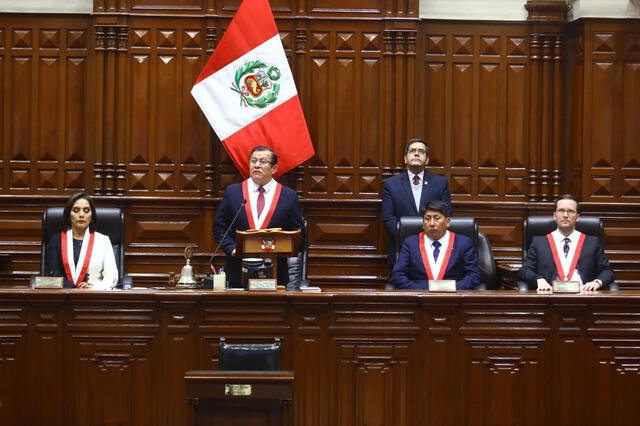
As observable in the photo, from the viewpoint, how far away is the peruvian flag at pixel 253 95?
26.6 feet

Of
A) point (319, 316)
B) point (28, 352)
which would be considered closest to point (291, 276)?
point (319, 316)

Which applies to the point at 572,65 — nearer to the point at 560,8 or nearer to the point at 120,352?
the point at 560,8

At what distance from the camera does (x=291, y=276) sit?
675 centimetres

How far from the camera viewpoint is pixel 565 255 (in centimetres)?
680

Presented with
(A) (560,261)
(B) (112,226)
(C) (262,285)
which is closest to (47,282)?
(C) (262,285)

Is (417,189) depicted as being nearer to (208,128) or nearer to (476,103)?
(476,103)

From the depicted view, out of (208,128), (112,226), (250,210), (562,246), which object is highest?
(208,128)

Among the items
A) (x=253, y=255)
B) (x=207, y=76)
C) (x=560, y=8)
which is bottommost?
(x=253, y=255)

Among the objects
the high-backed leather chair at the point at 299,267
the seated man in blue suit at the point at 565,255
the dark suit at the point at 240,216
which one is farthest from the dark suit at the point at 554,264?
the dark suit at the point at 240,216

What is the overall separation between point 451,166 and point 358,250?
108 centimetres

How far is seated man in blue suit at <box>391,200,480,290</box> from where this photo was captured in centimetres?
644

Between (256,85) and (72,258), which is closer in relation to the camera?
(72,258)

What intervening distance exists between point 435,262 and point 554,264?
2.95 feet

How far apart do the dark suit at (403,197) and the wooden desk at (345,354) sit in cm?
235
